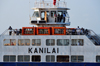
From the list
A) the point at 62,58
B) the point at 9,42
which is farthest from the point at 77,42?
the point at 9,42

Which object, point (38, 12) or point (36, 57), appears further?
point (38, 12)

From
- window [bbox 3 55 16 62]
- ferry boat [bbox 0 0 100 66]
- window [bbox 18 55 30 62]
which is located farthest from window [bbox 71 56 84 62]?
window [bbox 3 55 16 62]

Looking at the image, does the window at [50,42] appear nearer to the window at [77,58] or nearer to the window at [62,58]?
the window at [62,58]

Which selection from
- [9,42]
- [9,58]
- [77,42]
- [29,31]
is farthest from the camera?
[29,31]

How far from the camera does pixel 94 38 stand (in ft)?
125

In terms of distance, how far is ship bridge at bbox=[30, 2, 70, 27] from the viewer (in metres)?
39.6

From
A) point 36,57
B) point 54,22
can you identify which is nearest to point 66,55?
point 36,57

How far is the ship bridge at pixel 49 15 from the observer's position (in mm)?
39562

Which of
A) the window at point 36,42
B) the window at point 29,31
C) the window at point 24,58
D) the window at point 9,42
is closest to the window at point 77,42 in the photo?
the window at point 36,42

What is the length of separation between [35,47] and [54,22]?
5.66 meters

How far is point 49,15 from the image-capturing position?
40.0 metres

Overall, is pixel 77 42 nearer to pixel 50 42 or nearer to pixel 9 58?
pixel 50 42

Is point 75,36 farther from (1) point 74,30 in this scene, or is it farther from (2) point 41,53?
(2) point 41,53

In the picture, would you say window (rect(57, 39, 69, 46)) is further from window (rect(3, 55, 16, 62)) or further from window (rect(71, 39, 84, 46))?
window (rect(3, 55, 16, 62))
